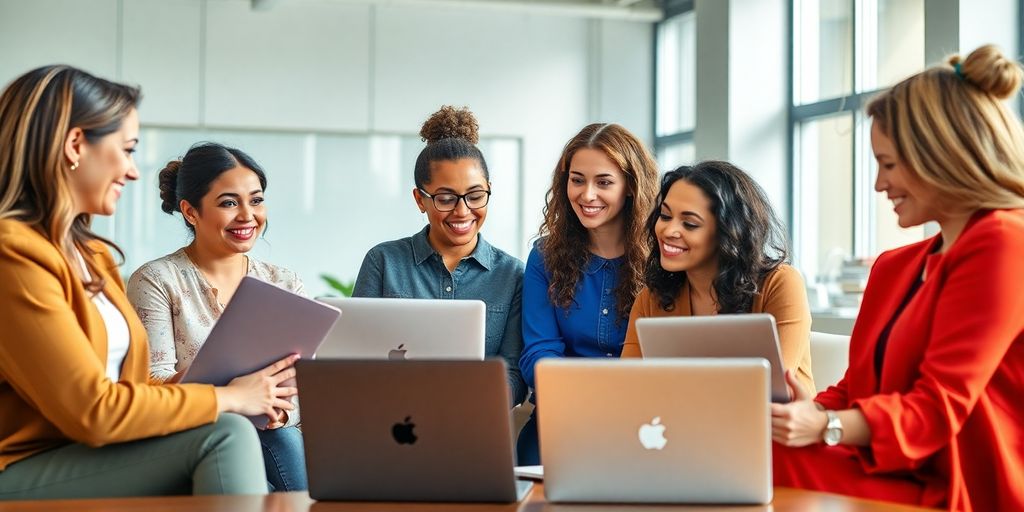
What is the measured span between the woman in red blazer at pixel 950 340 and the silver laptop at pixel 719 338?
101 millimetres

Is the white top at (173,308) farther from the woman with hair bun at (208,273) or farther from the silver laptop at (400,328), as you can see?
the silver laptop at (400,328)

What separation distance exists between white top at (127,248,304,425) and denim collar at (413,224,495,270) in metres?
0.63

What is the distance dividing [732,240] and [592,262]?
566mm

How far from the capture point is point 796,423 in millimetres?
Answer: 2039

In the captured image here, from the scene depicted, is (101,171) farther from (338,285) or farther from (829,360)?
(338,285)

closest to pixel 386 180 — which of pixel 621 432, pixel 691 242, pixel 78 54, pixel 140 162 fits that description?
pixel 140 162

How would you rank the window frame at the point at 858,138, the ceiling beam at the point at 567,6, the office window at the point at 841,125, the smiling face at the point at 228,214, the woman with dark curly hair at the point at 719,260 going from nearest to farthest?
the woman with dark curly hair at the point at 719,260, the smiling face at the point at 228,214, the office window at the point at 841,125, the window frame at the point at 858,138, the ceiling beam at the point at 567,6

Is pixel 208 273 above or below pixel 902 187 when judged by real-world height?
below

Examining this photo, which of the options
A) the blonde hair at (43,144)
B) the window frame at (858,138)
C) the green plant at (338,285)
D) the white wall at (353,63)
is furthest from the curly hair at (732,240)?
the white wall at (353,63)

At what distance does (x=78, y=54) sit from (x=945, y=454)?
21.6ft

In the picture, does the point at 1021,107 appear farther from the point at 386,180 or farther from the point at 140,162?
the point at 140,162

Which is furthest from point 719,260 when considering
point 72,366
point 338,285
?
point 338,285

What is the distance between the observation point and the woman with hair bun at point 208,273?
9.99 feet

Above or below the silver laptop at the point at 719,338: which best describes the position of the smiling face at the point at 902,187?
above
